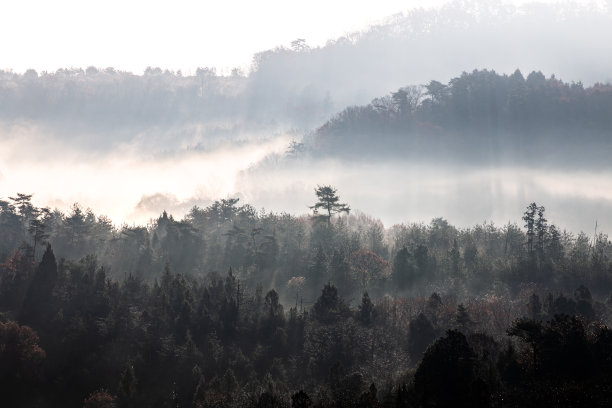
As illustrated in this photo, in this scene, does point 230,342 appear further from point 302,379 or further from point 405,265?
point 405,265

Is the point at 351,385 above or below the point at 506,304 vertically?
below

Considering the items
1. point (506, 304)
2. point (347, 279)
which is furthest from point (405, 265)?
point (506, 304)

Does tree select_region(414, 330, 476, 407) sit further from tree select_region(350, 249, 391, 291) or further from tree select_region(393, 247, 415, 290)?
tree select_region(350, 249, 391, 291)

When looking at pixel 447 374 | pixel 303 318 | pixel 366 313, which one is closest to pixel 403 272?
pixel 366 313

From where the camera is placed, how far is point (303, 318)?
136250 millimetres

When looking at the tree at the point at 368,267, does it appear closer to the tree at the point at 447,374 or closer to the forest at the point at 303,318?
the forest at the point at 303,318

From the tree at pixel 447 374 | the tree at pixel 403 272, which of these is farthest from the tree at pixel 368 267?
the tree at pixel 447 374

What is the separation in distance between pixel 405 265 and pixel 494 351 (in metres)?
59.1

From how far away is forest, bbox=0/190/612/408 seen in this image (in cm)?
9206

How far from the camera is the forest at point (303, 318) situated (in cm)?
9206

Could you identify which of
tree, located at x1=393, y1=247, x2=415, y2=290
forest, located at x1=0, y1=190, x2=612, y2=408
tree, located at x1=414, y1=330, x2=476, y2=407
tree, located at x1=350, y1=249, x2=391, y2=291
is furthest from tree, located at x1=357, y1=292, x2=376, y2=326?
tree, located at x1=414, y1=330, x2=476, y2=407

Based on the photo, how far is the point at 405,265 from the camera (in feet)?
532

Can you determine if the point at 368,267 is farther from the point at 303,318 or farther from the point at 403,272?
the point at 303,318

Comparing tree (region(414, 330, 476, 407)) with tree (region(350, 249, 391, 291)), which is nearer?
tree (region(414, 330, 476, 407))
